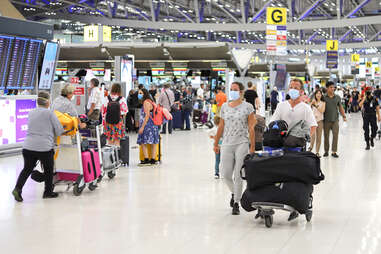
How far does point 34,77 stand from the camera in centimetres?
1416

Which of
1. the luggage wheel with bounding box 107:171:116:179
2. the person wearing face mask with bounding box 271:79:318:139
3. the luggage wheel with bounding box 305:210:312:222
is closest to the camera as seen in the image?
the luggage wheel with bounding box 305:210:312:222

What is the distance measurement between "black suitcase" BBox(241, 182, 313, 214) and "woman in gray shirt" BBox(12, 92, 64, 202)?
9.81ft

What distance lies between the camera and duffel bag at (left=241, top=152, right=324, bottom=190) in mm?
6172

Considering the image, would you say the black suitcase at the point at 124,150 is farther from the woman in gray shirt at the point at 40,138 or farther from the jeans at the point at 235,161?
the jeans at the point at 235,161

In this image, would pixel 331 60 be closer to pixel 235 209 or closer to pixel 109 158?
pixel 109 158

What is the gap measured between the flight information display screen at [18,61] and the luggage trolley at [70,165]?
533 centimetres

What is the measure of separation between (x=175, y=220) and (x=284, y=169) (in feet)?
4.51

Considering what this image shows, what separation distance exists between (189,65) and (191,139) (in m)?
8.92

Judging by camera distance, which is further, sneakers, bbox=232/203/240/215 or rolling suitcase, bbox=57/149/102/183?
rolling suitcase, bbox=57/149/102/183

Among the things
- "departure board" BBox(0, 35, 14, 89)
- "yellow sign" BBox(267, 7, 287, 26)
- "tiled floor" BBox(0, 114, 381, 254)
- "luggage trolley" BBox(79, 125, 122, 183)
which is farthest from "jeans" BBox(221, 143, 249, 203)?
"yellow sign" BBox(267, 7, 287, 26)

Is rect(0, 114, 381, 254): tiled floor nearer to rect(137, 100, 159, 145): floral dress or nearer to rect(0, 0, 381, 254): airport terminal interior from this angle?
rect(0, 0, 381, 254): airport terminal interior

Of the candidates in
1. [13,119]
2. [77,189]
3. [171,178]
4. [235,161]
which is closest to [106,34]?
[13,119]

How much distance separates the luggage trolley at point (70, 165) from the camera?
8305mm

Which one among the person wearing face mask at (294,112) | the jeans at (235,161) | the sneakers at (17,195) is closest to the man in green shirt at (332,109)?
the person wearing face mask at (294,112)
